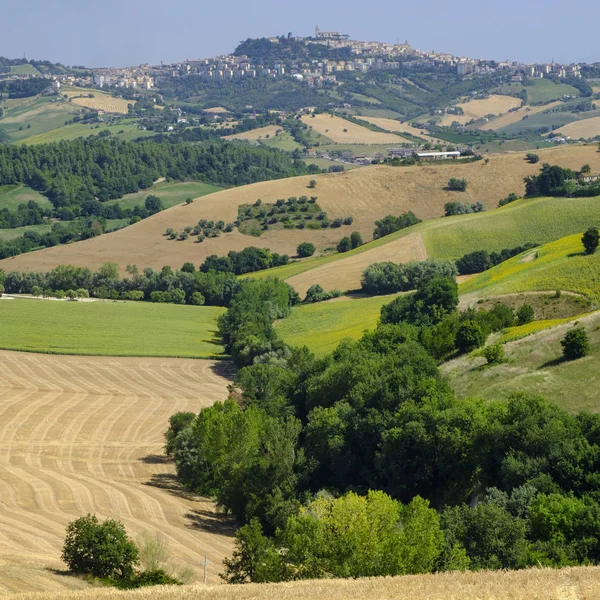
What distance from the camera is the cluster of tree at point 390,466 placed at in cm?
4059

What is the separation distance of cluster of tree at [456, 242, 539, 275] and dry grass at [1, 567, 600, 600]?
88393mm

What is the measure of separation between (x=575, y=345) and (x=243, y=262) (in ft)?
294

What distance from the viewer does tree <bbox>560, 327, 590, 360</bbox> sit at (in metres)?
62.1

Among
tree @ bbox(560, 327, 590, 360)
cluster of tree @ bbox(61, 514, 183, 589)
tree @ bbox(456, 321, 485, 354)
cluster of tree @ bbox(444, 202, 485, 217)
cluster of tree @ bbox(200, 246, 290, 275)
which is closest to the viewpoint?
cluster of tree @ bbox(61, 514, 183, 589)

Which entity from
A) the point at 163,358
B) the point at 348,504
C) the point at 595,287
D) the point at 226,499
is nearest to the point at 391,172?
the point at 163,358

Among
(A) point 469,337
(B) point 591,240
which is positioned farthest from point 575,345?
(B) point 591,240

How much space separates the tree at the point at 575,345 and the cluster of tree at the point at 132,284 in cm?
7060

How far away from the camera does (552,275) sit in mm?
→ 84875

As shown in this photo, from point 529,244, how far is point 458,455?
246 feet

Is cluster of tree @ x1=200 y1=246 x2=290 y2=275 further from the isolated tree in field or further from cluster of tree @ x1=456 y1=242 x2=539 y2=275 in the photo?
the isolated tree in field

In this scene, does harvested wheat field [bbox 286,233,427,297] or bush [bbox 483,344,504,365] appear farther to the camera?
harvested wheat field [bbox 286,233,427,297]

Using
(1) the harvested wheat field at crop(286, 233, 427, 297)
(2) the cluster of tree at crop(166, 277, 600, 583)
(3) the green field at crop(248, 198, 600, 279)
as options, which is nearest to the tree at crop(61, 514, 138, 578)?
(2) the cluster of tree at crop(166, 277, 600, 583)

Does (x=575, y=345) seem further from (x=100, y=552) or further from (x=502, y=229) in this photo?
(x=502, y=229)

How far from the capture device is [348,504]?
136 feet
